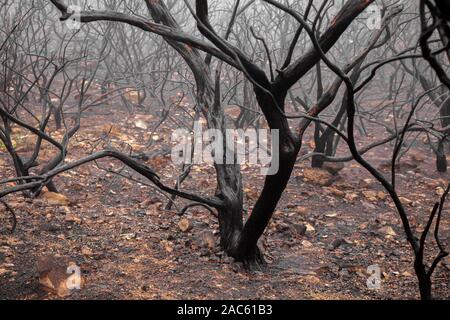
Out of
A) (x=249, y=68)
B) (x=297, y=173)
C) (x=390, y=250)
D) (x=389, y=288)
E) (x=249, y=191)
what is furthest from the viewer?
(x=297, y=173)

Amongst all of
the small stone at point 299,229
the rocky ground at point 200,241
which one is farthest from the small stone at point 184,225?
the small stone at point 299,229

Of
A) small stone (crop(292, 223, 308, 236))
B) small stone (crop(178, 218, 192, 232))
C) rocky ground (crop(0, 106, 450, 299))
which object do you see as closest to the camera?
rocky ground (crop(0, 106, 450, 299))

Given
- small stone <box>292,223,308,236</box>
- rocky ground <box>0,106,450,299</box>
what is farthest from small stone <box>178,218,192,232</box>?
small stone <box>292,223,308,236</box>

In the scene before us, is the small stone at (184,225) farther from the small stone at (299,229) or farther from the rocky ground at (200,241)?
the small stone at (299,229)

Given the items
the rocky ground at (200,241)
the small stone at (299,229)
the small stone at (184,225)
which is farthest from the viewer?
the small stone at (299,229)

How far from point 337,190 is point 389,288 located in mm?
1912

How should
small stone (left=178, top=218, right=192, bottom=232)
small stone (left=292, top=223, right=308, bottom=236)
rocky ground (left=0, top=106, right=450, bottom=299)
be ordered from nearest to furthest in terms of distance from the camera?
1. rocky ground (left=0, top=106, right=450, bottom=299)
2. small stone (left=178, top=218, right=192, bottom=232)
3. small stone (left=292, top=223, right=308, bottom=236)

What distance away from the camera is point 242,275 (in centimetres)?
286

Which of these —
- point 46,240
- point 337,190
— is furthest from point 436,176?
point 46,240

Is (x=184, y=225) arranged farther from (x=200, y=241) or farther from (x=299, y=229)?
(x=299, y=229)

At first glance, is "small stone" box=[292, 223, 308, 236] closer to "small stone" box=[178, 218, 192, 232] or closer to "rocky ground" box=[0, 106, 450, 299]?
"rocky ground" box=[0, 106, 450, 299]

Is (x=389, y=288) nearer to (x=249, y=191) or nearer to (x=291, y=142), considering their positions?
(x=291, y=142)

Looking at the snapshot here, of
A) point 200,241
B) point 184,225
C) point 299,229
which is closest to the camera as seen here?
point 200,241

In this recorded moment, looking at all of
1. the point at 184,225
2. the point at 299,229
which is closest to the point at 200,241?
the point at 184,225
